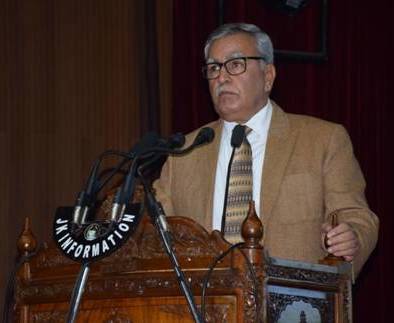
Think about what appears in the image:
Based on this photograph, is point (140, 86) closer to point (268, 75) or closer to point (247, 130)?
point (268, 75)

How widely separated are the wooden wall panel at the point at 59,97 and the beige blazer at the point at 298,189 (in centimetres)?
96

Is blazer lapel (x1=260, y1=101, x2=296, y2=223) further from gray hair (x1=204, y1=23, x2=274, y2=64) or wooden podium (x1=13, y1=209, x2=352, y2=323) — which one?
wooden podium (x1=13, y1=209, x2=352, y2=323)

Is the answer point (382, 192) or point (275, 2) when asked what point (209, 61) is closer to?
point (275, 2)

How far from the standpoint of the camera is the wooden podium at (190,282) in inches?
97.3

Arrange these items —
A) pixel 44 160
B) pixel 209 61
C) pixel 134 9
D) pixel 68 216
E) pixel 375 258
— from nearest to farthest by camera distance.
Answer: pixel 68 216 < pixel 209 61 < pixel 44 160 < pixel 134 9 < pixel 375 258

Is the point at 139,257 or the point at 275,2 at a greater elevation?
the point at 275,2

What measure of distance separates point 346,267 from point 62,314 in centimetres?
77

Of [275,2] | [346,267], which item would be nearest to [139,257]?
[346,267]

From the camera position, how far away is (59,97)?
4.21 metres

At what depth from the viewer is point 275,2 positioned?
464 centimetres

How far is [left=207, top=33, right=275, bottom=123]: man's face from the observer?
3309 mm

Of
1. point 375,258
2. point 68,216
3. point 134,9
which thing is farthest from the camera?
point 375,258

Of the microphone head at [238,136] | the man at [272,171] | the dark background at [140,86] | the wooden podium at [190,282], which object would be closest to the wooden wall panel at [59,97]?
the dark background at [140,86]

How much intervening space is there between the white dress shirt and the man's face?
32 mm
